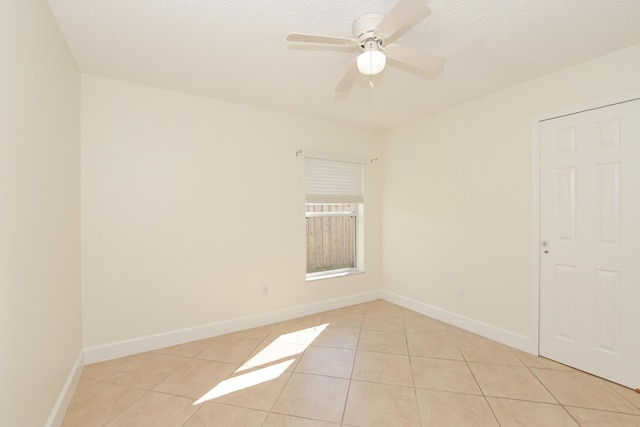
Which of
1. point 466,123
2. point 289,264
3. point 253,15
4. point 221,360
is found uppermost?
point 253,15

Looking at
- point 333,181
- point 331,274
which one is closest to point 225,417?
point 331,274

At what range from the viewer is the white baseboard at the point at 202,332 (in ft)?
8.16

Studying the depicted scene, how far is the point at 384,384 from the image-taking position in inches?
83.9

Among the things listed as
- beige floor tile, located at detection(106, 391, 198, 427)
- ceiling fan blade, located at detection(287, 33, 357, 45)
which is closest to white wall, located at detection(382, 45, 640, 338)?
ceiling fan blade, located at detection(287, 33, 357, 45)

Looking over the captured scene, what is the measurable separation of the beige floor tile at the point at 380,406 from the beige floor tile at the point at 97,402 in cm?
150

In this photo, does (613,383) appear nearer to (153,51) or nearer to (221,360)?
(221,360)

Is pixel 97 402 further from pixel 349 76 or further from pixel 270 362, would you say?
pixel 349 76

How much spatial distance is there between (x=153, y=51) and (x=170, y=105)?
0.71 m

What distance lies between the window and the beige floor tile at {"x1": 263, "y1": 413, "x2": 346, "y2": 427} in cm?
198

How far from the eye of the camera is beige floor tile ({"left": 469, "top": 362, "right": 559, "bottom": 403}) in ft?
6.54

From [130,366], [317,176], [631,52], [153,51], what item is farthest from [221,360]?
[631,52]

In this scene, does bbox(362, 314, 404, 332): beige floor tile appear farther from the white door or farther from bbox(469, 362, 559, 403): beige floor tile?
the white door

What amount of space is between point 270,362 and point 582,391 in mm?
2338

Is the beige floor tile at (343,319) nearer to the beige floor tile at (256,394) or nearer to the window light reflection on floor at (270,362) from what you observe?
the window light reflection on floor at (270,362)
